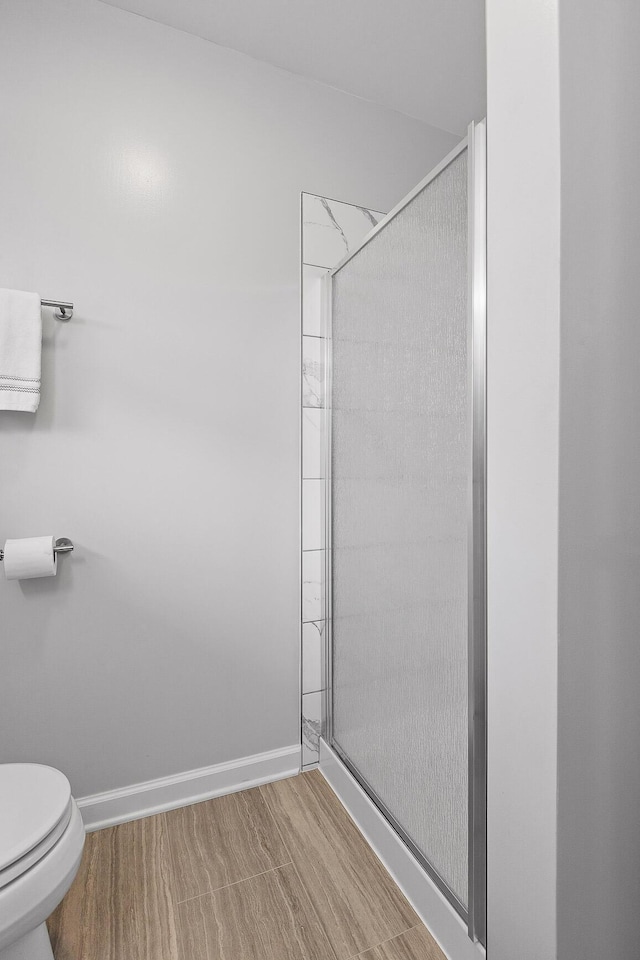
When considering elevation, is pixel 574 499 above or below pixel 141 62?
below

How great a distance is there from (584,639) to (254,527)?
1.27 meters

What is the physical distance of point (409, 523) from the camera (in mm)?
1314

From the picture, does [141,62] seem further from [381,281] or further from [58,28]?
[381,281]

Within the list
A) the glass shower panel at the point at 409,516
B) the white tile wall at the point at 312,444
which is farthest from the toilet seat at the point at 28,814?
the white tile wall at the point at 312,444

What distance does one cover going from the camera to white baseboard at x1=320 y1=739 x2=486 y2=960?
113cm

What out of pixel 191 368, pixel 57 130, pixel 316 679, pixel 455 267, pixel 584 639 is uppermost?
pixel 57 130

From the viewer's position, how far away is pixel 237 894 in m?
1.32

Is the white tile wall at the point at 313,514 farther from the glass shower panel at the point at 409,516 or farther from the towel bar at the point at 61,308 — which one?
the towel bar at the point at 61,308

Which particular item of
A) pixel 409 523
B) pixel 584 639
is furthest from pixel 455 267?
pixel 584 639

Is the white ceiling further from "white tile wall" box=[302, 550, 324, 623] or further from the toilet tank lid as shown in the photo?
the toilet tank lid

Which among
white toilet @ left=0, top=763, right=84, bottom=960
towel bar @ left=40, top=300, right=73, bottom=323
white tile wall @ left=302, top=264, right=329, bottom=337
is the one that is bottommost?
white toilet @ left=0, top=763, right=84, bottom=960

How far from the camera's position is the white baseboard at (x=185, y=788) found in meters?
1.57

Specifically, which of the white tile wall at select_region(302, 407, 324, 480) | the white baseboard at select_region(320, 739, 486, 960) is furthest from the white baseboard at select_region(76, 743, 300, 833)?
the white tile wall at select_region(302, 407, 324, 480)

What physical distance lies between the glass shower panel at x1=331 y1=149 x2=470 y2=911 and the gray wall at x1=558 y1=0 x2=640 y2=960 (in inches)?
15.9
